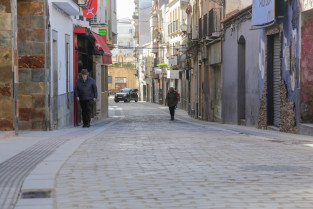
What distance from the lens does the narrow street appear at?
20.4 ft

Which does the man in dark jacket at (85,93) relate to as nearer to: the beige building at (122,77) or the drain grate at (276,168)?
the drain grate at (276,168)

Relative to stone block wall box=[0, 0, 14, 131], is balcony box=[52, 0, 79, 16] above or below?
above

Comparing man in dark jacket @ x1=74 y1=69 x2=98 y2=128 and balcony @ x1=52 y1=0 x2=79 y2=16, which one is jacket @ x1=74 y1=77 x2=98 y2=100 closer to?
man in dark jacket @ x1=74 y1=69 x2=98 y2=128

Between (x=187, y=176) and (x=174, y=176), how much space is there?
16 centimetres

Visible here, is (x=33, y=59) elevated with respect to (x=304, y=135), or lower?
elevated

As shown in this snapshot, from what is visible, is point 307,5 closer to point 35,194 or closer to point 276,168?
point 276,168

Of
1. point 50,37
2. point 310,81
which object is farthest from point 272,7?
point 50,37

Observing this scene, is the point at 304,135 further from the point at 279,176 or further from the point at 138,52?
the point at 138,52

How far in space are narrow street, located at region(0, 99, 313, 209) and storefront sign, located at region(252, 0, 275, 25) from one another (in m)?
7.02

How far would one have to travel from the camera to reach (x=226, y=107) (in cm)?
2850

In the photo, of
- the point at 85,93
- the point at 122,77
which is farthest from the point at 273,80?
the point at 122,77

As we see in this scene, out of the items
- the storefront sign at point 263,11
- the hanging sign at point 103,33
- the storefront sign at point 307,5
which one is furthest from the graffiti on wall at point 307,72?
the hanging sign at point 103,33

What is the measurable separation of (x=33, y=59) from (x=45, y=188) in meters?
10.8

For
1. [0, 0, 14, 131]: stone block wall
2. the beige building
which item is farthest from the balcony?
the beige building
